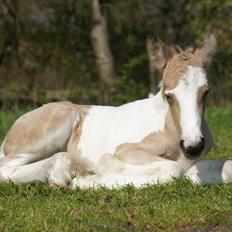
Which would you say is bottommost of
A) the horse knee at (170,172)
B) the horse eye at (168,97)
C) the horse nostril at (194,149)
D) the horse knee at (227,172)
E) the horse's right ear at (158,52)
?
the horse knee at (227,172)

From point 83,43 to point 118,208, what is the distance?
18.7 m

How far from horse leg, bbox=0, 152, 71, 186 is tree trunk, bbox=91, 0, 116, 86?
15609 millimetres

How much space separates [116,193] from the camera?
6.49 m

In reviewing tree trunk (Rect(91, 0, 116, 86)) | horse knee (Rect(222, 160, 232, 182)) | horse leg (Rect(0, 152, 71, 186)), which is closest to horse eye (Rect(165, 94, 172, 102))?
horse knee (Rect(222, 160, 232, 182))

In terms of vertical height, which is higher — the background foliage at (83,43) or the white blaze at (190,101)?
the white blaze at (190,101)

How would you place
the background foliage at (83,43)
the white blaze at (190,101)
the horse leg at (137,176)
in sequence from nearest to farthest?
the white blaze at (190,101)
the horse leg at (137,176)
the background foliage at (83,43)

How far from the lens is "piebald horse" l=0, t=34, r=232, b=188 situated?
6.64 meters

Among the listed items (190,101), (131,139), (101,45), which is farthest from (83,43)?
(190,101)

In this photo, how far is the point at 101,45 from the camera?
23422 millimetres

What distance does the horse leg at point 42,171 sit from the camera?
23.2 feet

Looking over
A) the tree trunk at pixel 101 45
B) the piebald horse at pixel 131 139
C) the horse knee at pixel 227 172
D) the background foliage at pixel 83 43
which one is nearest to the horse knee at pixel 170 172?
the piebald horse at pixel 131 139

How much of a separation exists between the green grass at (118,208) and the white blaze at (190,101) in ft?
1.67

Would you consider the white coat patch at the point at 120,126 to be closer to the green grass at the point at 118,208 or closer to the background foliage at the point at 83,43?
the green grass at the point at 118,208

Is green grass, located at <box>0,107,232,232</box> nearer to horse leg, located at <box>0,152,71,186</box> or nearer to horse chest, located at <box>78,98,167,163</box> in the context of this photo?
horse leg, located at <box>0,152,71,186</box>
